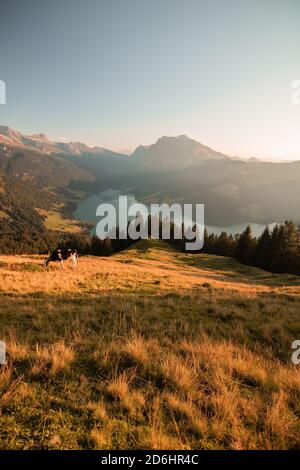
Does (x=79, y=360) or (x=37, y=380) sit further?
(x=79, y=360)

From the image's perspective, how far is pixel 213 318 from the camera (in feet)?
35.4

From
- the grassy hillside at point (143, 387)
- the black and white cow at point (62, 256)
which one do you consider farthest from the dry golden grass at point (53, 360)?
the black and white cow at point (62, 256)

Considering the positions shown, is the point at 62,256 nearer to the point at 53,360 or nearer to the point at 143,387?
the point at 53,360

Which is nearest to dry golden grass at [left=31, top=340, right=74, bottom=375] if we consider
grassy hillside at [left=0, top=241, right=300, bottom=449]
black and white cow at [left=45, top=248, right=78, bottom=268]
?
grassy hillside at [left=0, top=241, right=300, bottom=449]

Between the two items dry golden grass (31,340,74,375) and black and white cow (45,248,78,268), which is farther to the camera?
black and white cow (45,248,78,268)

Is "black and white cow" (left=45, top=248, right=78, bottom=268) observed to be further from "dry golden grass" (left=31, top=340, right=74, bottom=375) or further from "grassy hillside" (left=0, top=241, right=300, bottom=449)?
"dry golden grass" (left=31, top=340, right=74, bottom=375)

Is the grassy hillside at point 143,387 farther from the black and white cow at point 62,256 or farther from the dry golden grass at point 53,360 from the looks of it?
the black and white cow at point 62,256

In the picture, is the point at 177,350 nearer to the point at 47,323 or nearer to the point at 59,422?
the point at 59,422

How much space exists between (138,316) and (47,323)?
132 inches

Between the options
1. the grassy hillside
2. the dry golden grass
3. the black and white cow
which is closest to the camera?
the grassy hillside

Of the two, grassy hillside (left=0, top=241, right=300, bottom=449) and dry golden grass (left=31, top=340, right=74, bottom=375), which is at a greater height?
dry golden grass (left=31, top=340, right=74, bottom=375)

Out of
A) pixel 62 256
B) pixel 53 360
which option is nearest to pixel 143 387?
pixel 53 360
